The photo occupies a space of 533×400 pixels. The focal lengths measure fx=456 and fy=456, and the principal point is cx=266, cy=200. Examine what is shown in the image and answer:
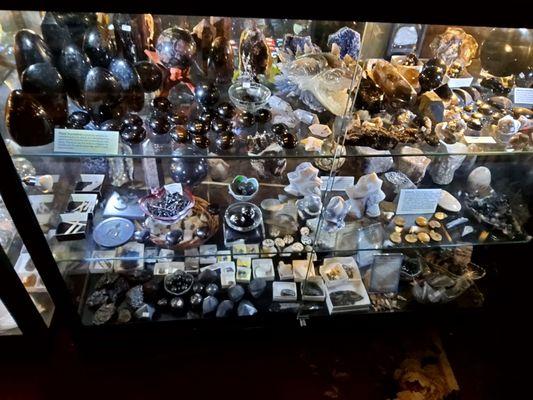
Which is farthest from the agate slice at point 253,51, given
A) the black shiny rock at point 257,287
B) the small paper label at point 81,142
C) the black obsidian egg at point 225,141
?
the black shiny rock at point 257,287

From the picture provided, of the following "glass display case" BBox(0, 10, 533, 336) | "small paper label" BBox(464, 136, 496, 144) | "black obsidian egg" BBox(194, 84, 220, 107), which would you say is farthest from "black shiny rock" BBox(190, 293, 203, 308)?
"small paper label" BBox(464, 136, 496, 144)

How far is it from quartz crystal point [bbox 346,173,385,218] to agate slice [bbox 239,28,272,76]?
483mm

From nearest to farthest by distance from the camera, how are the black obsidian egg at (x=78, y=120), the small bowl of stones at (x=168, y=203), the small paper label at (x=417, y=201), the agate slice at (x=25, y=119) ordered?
the agate slice at (x=25, y=119)
the black obsidian egg at (x=78, y=120)
the small bowl of stones at (x=168, y=203)
the small paper label at (x=417, y=201)

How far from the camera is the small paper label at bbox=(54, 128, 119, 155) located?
1174 mm

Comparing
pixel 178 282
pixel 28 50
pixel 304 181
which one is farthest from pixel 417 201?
pixel 28 50

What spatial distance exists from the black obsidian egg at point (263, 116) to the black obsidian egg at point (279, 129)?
34 millimetres

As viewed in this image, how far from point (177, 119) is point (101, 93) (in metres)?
0.21

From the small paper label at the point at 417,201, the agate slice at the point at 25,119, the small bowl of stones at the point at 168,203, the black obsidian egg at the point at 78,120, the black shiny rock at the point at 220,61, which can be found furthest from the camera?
the small paper label at the point at 417,201

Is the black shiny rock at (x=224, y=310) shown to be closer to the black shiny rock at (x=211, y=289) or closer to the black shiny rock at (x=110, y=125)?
the black shiny rock at (x=211, y=289)

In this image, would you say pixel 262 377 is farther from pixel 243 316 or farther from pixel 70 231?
pixel 70 231

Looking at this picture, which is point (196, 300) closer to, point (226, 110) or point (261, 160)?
point (261, 160)

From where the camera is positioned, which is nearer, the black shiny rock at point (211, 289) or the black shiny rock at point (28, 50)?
the black shiny rock at point (28, 50)

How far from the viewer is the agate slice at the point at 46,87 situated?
119 centimetres

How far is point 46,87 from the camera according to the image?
1.20 meters
